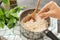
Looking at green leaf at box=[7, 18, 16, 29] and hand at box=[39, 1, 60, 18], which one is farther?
green leaf at box=[7, 18, 16, 29]

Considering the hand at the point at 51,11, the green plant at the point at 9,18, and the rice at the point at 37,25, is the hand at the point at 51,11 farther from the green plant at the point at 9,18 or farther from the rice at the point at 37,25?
the green plant at the point at 9,18

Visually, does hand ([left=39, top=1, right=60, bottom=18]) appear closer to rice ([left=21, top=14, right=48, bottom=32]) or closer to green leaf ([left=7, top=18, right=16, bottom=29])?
rice ([left=21, top=14, right=48, bottom=32])

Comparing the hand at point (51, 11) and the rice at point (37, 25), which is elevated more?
the hand at point (51, 11)

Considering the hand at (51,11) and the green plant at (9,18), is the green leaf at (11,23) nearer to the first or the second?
the green plant at (9,18)

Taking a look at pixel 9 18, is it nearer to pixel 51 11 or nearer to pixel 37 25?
pixel 37 25

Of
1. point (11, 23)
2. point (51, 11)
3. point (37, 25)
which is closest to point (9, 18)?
point (11, 23)

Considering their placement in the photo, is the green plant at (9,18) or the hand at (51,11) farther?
the green plant at (9,18)

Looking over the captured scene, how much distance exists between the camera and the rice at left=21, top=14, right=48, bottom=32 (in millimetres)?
877

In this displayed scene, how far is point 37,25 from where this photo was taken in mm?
896

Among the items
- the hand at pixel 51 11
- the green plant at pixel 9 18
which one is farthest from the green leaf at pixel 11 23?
the hand at pixel 51 11

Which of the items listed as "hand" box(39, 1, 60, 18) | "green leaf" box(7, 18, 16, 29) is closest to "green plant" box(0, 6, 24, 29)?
"green leaf" box(7, 18, 16, 29)

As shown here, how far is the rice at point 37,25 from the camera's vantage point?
0.88 m

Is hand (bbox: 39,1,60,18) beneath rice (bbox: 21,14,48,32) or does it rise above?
above

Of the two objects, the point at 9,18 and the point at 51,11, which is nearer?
the point at 51,11
